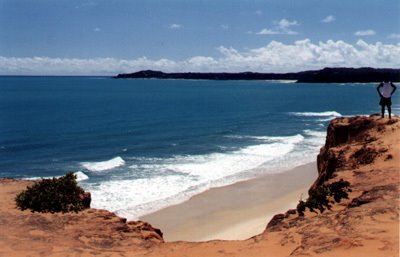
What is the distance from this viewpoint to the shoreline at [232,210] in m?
19.2

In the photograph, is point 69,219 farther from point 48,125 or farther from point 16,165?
point 48,125

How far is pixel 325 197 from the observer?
1091 cm

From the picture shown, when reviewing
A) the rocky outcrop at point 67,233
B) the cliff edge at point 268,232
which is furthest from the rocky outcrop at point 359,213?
the rocky outcrop at point 67,233

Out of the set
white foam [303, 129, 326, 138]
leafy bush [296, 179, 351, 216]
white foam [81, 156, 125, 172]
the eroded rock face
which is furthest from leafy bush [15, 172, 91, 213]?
white foam [303, 129, 326, 138]

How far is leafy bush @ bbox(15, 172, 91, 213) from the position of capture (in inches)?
449

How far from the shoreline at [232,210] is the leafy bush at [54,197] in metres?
7.45

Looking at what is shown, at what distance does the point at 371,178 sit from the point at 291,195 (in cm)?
1321

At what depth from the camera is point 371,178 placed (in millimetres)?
11859

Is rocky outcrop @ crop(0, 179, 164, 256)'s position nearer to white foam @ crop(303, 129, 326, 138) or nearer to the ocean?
the ocean

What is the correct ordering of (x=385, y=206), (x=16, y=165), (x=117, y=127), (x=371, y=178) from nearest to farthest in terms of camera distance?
(x=385, y=206), (x=371, y=178), (x=16, y=165), (x=117, y=127)

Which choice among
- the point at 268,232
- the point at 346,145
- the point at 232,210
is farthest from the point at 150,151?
the point at 268,232

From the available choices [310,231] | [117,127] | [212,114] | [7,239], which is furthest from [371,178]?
[212,114]

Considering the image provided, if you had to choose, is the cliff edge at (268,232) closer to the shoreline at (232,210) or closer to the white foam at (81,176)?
the shoreline at (232,210)

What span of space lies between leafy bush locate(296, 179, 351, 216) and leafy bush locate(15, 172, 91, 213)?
19.3 feet
